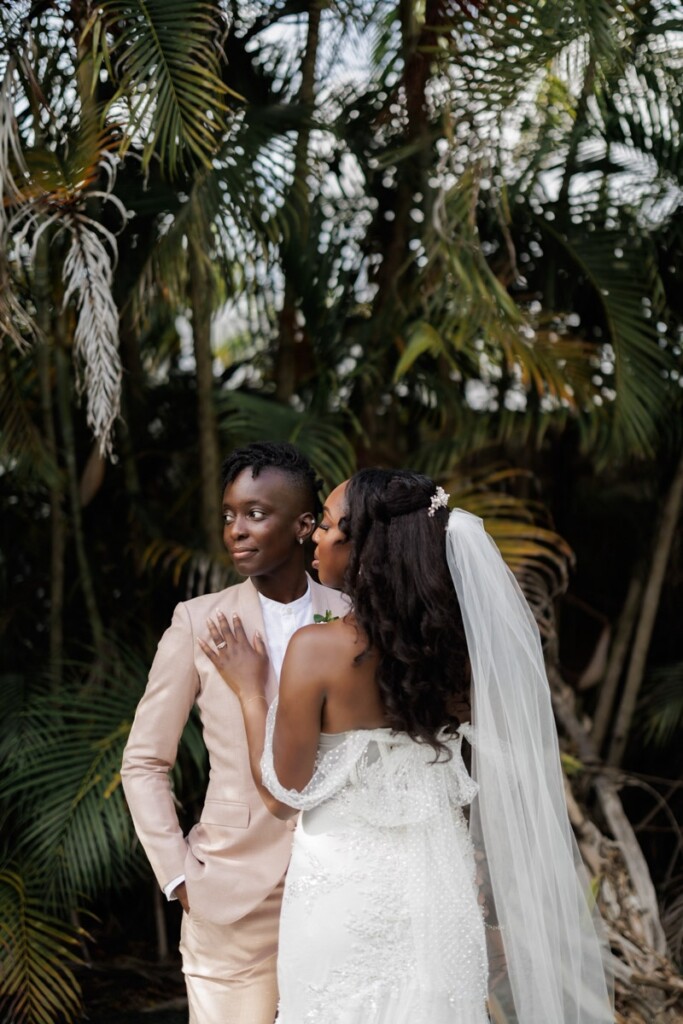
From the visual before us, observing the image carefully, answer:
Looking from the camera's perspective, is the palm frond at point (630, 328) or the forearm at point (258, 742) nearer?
the forearm at point (258, 742)

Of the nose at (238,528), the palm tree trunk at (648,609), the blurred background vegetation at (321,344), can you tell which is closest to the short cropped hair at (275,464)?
the nose at (238,528)

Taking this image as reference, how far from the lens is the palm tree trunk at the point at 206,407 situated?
4.24 metres

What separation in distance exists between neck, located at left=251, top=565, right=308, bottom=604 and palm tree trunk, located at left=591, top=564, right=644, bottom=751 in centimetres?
315

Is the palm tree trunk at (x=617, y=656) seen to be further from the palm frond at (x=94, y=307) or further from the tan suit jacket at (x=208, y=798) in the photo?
the tan suit jacket at (x=208, y=798)

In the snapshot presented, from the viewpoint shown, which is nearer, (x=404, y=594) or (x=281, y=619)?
(x=404, y=594)

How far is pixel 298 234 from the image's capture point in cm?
440

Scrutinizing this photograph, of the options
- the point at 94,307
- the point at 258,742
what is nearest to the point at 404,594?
the point at 258,742

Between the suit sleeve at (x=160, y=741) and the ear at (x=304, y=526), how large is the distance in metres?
0.32

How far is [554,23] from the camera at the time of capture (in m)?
3.63

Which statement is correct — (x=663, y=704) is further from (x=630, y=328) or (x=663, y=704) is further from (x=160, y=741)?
(x=160, y=741)

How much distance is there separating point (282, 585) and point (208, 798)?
1.68 ft


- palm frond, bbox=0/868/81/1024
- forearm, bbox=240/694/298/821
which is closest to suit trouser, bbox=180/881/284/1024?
forearm, bbox=240/694/298/821

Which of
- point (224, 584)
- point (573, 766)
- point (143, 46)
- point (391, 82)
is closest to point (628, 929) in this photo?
point (573, 766)

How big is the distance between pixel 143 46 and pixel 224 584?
6.18 feet
